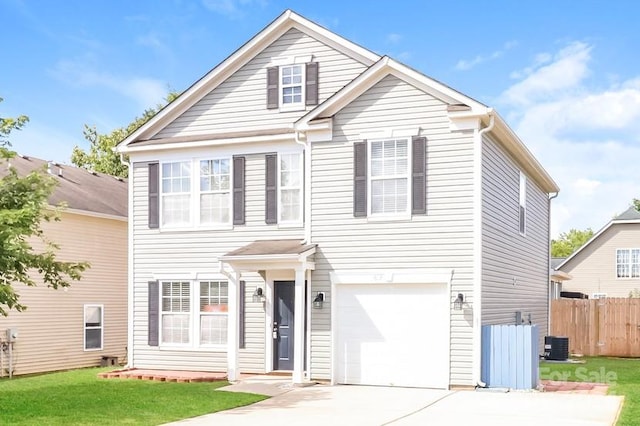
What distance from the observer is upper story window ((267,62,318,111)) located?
59.8ft

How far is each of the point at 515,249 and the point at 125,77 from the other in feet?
45.2

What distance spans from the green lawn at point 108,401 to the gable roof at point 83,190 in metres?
5.90

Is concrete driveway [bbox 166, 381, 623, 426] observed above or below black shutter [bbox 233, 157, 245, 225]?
below

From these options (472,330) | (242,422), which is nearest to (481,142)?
(472,330)

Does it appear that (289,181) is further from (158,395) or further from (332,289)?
(158,395)

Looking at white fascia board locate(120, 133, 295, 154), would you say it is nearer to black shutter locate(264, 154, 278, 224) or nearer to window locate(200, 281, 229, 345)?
black shutter locate(264, 154, 278, 224)

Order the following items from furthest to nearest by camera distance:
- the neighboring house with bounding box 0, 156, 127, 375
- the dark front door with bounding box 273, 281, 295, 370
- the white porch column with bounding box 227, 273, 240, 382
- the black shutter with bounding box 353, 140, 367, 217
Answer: the neighboring house with bounding box 0, 156, 127, 375 < the dark front door with bounding box 273, 281, 295, 370 < the white porch column with bounding box 227, 273, 240, 382 < the black shutter with bounding box 353, 140, 367, 217

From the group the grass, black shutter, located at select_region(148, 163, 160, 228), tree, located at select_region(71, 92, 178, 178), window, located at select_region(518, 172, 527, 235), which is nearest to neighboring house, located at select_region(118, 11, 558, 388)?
black shutter, located at select_region(148, 163, 160, 228)

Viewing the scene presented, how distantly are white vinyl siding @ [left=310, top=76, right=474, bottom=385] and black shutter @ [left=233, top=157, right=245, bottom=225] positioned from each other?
6.66ft

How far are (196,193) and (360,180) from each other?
4.29 meters

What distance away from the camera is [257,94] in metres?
18.7

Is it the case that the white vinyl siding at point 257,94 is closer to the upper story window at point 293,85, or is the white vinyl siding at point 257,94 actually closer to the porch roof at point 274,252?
the upper story window at point 293,85

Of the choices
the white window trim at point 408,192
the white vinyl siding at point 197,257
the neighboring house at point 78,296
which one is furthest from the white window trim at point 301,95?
the neighboring house at point 78,296

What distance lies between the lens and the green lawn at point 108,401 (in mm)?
11914
